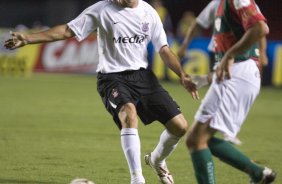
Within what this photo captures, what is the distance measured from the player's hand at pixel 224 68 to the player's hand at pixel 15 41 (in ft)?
6.64


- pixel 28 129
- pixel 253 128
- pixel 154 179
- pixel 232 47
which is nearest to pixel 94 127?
pixel 28 129

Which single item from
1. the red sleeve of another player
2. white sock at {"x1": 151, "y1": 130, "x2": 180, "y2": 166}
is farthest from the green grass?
the red sleeve of another player

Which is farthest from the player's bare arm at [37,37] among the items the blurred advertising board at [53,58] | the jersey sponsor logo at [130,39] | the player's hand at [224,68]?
the blurred advertising board at [53,58]

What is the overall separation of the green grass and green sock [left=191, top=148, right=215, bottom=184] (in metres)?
1.76

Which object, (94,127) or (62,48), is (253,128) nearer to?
Answer: (94,127)

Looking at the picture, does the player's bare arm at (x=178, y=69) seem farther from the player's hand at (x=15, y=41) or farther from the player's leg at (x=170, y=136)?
the player's hand at (x=15, y=41)

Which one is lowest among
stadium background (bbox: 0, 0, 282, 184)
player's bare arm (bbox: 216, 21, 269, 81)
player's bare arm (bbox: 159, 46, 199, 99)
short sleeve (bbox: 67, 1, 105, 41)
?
stadium background (bbox: 0, 0, 282, 184)

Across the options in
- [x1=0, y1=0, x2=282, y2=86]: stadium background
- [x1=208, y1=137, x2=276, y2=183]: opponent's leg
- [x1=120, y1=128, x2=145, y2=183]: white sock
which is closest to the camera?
[x1=208, y1=137, x2=276, y2=183]: opponent's leg

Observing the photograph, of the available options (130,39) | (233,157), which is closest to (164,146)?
(130,39)

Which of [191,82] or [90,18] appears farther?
[90,18]

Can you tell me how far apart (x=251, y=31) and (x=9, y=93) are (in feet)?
44.3

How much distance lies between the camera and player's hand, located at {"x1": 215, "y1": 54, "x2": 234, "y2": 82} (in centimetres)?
605

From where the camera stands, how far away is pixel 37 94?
61.9 ft

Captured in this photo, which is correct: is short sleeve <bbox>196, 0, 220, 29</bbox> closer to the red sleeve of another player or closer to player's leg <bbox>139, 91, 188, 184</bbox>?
player's leg <bbox>139, 91, 188, 184</bbox>
